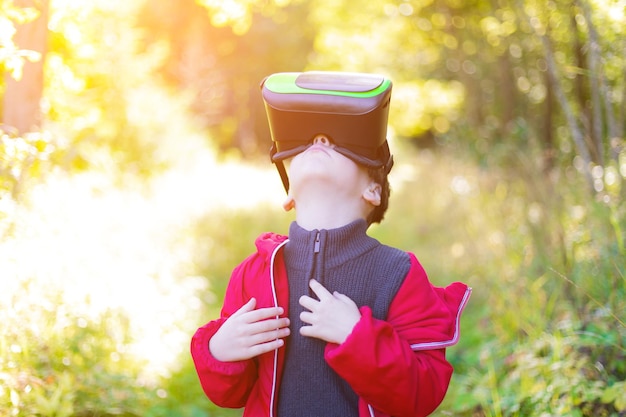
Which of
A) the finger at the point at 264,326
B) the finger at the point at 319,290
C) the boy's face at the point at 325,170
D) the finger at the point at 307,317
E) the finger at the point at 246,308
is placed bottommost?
the finger at the point at 264,326

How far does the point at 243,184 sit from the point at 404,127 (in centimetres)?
1004

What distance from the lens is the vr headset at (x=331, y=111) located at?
1910 millimetres

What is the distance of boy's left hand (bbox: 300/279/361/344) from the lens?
1.80m

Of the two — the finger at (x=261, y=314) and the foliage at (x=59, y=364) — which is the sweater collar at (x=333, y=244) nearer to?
the finger at (x=261, y=314)

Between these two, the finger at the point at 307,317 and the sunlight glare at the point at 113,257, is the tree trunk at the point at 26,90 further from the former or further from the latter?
the finger at the point at 307,317

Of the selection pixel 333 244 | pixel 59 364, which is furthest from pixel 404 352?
pixel 59 364

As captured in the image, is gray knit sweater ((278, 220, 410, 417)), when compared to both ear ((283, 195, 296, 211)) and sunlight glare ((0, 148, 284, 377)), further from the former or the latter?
sunlight glare ((0, 148, 284, 377))

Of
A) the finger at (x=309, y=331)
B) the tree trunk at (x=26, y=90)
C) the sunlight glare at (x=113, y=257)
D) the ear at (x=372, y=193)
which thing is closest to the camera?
the finger at (x=309, y=331)

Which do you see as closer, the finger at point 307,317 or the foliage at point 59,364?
the finger at point 307,317

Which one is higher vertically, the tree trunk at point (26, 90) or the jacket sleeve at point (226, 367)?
the tree trunk at point (26, 90)

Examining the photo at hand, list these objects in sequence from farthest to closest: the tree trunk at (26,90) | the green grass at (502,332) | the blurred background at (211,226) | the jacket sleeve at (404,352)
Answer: the tree trunk at (26,90)
the blurred background at (211,226)
the green grass at (502,332)
the jacket sleeve at (404,352)

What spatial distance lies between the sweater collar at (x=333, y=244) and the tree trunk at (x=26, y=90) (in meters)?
2.58

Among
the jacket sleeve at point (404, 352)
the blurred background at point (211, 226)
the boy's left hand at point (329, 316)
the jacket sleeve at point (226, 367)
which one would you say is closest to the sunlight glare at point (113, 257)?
the blurred background at point (211, 226)

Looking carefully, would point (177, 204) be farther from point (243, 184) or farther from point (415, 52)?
point (415, 52)
